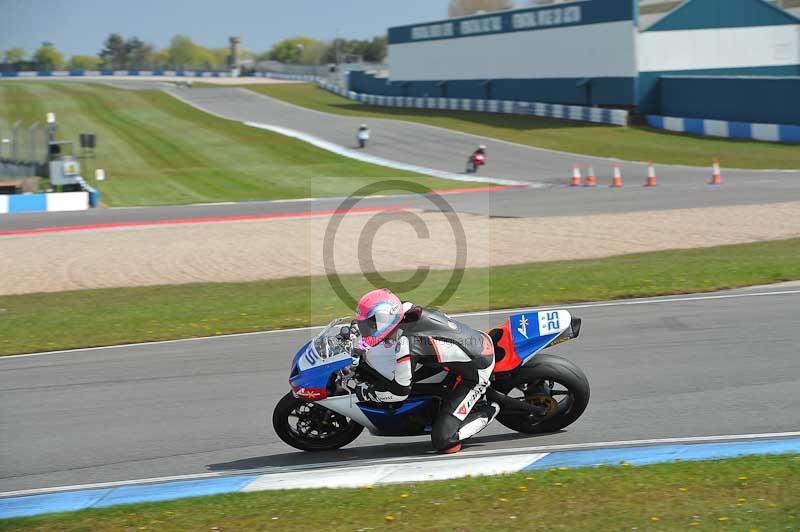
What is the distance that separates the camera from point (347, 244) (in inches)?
867

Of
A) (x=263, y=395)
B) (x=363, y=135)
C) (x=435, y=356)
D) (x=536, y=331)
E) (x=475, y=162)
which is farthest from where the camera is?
(x=363, y=135)

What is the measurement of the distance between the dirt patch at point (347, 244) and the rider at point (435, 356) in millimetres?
Answer: 9711

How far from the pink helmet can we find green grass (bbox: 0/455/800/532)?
1.23 meters

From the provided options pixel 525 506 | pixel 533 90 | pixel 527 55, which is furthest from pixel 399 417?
pixel 527 55

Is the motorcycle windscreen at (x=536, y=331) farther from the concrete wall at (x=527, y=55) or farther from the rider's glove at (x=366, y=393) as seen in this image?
the concrete wall at (x=527, y=55)

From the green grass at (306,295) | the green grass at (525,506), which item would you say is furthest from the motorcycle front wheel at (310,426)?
the green grass at (306,295)

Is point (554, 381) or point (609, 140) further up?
point (609, 140)

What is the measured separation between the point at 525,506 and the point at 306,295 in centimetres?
1024

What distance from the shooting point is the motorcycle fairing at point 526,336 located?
8133 mm

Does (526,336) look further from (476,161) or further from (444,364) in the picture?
(476,161)

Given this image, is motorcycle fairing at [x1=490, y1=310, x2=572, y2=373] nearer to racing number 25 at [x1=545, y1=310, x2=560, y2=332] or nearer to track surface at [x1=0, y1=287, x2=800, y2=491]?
racing number 25 at [x1=545, y1=310, x2=560, y2=332]

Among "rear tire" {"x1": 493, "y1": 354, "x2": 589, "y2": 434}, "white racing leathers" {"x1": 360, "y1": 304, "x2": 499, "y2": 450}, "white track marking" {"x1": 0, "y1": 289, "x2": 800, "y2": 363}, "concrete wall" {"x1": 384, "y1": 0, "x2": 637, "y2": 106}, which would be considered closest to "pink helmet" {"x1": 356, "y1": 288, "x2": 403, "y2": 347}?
"white racing leathers" {"x1": 360, "y1": 304, "x2": 499, "y2": 450}

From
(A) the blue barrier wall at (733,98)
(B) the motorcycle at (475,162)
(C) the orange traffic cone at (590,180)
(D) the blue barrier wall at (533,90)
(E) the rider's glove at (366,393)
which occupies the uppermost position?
(D) the blue barrier wall at (533,90)

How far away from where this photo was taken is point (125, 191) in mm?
39469
